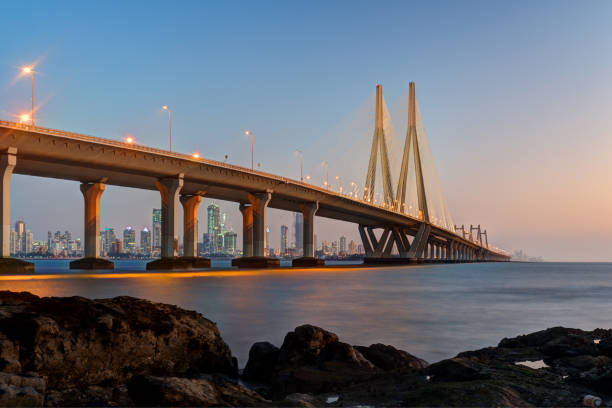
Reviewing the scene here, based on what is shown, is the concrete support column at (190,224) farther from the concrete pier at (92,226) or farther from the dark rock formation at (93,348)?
the dark rock formation at (93,348)

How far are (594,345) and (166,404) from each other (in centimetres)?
949

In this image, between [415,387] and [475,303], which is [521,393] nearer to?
[415,387]

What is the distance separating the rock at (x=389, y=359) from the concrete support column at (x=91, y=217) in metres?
59.1

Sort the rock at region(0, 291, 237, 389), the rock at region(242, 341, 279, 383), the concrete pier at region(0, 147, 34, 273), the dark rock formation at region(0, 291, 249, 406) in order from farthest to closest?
1. the concrete pier at region(0, 147, 34, 273)
2. the rock at region(242, 341, 279, 383)
3. the rock at region(0, 291, 237, 389)
4. the dark rock formation at region(0, 291, 249, 406)

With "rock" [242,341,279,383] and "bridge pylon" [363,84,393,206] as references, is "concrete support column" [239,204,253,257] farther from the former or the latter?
"rock" [242,341,279,383]

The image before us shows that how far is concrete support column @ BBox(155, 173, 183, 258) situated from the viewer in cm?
6281

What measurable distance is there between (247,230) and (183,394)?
8374 centimetres

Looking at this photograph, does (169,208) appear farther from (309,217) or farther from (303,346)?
(303,346)

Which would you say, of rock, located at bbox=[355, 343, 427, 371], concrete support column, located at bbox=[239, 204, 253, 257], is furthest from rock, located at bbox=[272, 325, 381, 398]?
concrete support column, located at bbox=[239, 204, 253, 257]

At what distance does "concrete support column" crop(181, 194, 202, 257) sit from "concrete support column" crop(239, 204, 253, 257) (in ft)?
29.0

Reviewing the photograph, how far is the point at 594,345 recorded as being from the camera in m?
11.8

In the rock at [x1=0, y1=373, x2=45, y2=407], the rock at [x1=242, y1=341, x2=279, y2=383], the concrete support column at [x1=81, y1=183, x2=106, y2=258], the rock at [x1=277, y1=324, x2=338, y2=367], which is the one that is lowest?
the rock at [x1=242, y1=341, x2=279, y2=383]

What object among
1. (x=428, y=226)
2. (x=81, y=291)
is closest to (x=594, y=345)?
(x=81, y=291)

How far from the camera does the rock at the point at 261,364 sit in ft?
33.4
